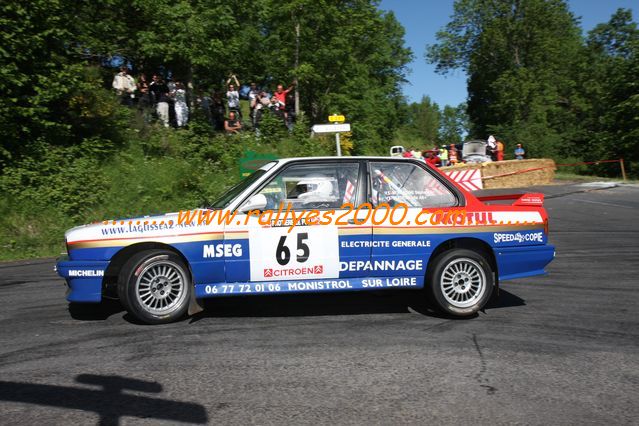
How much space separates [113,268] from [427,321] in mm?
3184

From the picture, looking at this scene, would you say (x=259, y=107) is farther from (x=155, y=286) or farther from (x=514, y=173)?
(x=155, y=286)

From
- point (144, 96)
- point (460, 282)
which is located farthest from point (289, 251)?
point (144, 96)

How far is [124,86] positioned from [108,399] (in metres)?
14.6

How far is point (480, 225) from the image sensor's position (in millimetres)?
5531

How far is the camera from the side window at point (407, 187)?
5574 millimetres

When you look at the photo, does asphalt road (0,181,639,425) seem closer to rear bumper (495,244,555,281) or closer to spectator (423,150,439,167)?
A: rear bumper (495,244,555,281)

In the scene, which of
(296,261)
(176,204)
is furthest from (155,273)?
(176,204)

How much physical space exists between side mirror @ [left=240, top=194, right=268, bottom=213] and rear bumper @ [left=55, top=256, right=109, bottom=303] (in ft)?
4.67

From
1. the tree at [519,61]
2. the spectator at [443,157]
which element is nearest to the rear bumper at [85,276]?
the spectator at [443,157]

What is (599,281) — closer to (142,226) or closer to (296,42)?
(142,226)

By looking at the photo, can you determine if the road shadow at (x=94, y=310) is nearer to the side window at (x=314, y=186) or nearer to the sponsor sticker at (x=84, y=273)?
the sponsor sticker at (x=84, y=273)

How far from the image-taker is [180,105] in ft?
57.1

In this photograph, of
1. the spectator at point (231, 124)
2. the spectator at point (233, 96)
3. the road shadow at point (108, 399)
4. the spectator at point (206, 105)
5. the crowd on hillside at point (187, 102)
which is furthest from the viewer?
the spectator at point (231, 124)

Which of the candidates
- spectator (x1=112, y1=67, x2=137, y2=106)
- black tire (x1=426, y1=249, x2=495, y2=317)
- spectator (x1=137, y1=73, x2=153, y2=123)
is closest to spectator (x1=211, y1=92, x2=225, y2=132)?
spectator (x1=137, y1=73, x2=153, y2=123)
